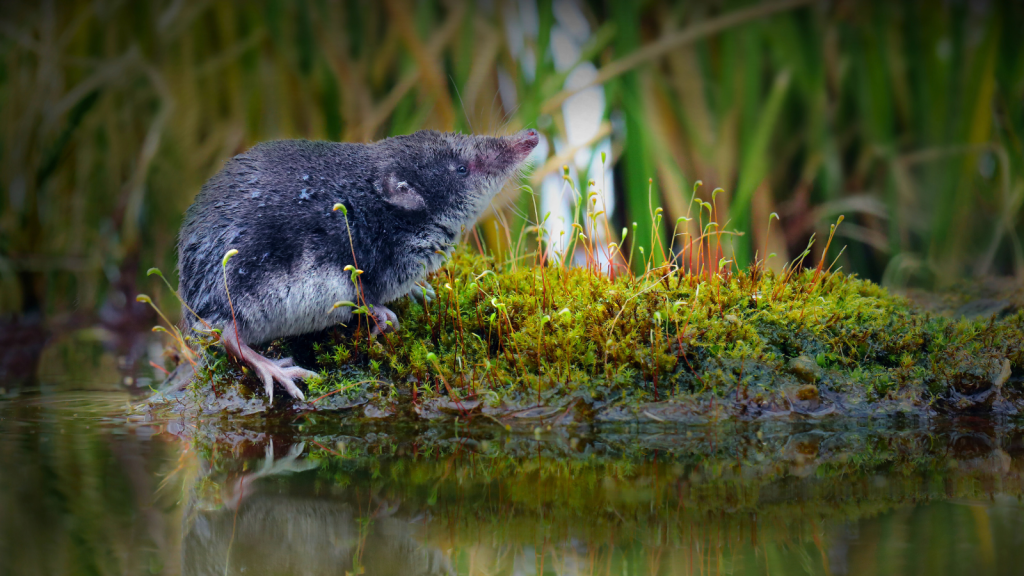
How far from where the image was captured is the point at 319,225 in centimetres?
276

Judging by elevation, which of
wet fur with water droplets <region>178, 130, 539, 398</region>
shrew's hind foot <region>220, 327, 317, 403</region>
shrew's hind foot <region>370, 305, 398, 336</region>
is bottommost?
shrew's hind foot <region>220, 327, 317, 403</region>

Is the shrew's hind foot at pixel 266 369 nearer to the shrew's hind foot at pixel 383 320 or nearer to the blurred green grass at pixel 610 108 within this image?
the shrew's hind foot at pixel 383 320

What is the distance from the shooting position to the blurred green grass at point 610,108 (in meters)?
5.09

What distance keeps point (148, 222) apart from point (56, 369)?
273cm

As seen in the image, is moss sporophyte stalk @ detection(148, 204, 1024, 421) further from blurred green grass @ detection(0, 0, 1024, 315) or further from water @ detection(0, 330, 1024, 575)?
blurred green grass @ detection(0, 0, 1024, 315)

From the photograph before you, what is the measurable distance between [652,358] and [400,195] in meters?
1.14

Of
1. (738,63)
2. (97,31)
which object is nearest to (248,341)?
(738,63)

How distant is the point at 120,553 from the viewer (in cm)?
144

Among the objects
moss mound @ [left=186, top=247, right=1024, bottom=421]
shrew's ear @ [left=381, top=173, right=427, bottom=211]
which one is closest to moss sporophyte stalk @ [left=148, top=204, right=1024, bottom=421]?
moss mound @ [left=186, top=247, right=1024, bottom=421]

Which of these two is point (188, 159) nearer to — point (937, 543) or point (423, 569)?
point (423, 569)

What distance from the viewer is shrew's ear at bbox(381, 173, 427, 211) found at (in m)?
2.89

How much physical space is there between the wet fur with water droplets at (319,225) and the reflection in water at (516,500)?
18.8 inches

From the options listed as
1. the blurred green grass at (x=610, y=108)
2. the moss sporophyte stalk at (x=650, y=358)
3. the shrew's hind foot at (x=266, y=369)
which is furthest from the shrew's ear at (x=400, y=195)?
the blurred green grass at (x=610, y=108)

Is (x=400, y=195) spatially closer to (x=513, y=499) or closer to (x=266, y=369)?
(x=266, y=369)
